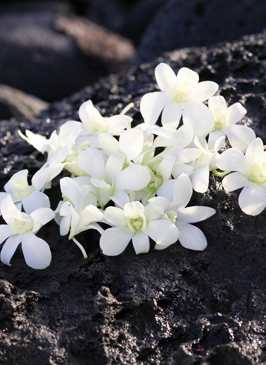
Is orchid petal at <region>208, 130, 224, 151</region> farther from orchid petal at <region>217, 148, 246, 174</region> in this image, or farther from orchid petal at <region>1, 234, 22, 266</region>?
orchid petal at <region>1, 234, 22, 266</region>

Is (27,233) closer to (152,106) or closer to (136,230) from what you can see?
(136,230)

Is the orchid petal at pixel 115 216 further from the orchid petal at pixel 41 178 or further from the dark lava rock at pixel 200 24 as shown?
the dark lava rock at pixel 200 24

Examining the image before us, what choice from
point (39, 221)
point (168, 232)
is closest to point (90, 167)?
point (39, 221)

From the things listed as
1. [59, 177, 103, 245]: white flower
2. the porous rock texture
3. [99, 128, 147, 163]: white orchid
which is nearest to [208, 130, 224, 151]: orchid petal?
the porous rock texture

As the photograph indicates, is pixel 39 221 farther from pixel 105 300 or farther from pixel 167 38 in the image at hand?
pixel 167 38

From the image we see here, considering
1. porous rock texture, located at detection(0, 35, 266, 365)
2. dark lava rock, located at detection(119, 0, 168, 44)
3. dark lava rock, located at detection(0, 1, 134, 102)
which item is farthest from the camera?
dark lava rock, located at detection(119, 0, 168, 44)

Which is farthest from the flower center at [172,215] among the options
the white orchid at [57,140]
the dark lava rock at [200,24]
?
the dark lava rock at [200,24]

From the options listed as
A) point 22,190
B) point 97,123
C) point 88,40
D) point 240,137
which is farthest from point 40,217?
point 88,40
